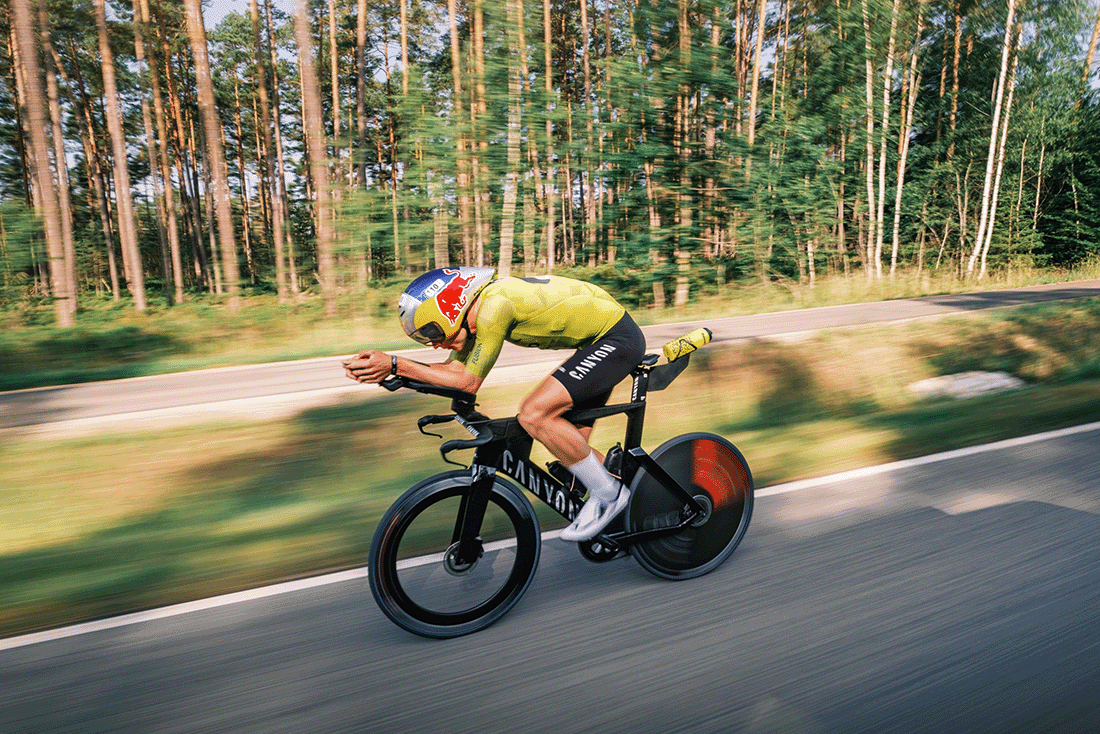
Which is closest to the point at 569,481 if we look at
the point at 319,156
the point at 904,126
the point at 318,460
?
the point at 318,460

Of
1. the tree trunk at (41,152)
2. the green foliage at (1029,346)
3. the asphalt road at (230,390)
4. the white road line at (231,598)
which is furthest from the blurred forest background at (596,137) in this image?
the white road line at (231,598)

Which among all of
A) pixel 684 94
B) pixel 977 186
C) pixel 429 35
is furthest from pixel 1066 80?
pixel 429 35

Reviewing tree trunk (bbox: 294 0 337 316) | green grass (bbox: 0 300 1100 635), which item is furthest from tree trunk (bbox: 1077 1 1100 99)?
tree trunk (bbox: 294 0 337 316)

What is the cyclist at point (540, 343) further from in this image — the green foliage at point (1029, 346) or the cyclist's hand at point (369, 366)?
the green foliage at point (1029, 346)

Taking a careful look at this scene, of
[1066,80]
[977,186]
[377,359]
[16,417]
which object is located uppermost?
[1066,80]

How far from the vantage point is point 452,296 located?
9.28 feet

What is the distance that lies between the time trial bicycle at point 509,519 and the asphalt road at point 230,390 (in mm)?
3806

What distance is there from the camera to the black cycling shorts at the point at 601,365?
3.19 metres

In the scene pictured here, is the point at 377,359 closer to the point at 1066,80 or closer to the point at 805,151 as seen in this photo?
the point at 805,151

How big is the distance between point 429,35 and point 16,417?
29.8 meters

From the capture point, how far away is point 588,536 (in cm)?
319

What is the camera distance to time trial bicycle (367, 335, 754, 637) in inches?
115

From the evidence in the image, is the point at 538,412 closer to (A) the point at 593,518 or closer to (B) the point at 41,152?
(A) the point at 593,518

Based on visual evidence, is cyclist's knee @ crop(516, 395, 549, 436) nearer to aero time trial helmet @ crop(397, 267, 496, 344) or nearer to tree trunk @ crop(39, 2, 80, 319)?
aero time trial helmet @ crop(397, 267, 496, 344)
